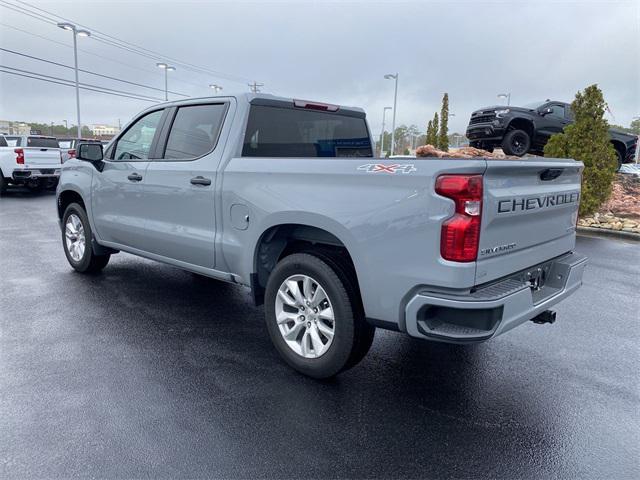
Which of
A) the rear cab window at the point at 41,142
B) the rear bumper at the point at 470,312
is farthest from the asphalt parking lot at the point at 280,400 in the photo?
the rear cab window at the point at 41,142

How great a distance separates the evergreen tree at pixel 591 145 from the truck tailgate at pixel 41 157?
1437 centimetres

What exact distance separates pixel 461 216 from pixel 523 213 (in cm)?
59

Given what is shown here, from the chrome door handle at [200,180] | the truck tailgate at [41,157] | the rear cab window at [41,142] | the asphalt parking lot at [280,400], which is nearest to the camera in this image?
the asphalt parking lot at [280,400]

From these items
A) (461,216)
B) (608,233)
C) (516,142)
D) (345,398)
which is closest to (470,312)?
(461,216)

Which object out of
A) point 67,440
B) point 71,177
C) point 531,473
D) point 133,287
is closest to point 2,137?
point 71,177

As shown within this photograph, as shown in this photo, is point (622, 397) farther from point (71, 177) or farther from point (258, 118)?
point (71, 177)

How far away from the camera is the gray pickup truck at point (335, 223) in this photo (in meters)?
2.68

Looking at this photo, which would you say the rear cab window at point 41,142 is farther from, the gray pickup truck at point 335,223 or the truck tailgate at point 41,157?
the gray pickup truck at point 335,223

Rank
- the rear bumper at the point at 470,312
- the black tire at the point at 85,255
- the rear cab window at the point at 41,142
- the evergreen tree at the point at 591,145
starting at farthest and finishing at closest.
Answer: the rear cab window at the point at 41,142 < the evergreen tree at the point at 591,145 < the black tire at the point at 85,255 < the rear bumper at the point at 470,312

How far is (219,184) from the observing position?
3.84 metres

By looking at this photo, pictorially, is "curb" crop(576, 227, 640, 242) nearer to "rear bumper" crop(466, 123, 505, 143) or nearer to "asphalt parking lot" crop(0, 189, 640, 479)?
"rear bumper" crop(466, 123, 505, 143)

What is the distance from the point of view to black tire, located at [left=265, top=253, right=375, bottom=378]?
3.13 m

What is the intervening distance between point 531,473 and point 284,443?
1.32 m

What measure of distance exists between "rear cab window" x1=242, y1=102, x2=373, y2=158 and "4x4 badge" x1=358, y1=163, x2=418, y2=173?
1.35m
